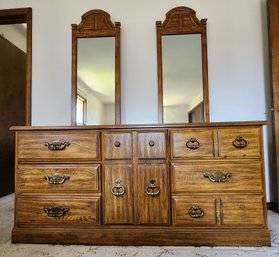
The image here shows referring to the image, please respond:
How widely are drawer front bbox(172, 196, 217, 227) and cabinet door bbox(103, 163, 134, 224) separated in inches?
11.0

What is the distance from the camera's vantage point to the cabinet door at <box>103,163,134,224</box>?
134cm

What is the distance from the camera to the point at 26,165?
4.55 feet

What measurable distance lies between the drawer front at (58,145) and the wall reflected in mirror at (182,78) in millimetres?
818

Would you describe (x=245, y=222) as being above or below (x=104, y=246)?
above

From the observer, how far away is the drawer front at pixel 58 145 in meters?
1.37

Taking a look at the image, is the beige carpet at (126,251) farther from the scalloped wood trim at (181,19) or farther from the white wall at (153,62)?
the scalloped wood trim at (181,19)

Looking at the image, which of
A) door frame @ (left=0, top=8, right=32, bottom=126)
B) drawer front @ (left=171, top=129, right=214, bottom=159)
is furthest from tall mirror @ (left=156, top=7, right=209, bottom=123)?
door frame @ (left=0, top=8, right=32, bottom=126)

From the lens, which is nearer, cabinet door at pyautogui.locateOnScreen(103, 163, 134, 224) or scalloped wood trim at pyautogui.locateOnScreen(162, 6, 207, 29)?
cabinet door at pyautogui.locateOnScreen(103, 163, 134, 224)

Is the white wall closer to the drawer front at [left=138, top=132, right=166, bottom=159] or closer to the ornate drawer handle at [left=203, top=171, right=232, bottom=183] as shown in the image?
the drawer front at [left=138, top=132, right=166, bottom=159]

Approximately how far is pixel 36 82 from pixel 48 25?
1.89 ft

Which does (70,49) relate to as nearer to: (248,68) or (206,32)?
(206,32)

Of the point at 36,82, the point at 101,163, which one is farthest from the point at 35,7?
the point at 101,163

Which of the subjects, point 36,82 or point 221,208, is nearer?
point 221,208

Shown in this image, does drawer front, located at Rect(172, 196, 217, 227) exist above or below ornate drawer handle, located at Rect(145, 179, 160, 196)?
below
